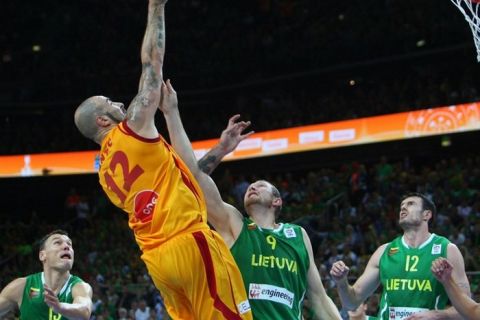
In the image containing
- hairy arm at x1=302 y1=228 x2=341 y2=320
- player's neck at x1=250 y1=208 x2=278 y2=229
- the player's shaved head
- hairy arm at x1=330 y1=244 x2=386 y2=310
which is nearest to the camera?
the player's shaved head

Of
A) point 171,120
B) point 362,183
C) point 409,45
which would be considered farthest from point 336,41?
point 171,120

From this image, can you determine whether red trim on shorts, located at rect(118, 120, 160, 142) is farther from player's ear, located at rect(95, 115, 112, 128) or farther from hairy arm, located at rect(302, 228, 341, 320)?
hairy arm, located at rect(302, 228, 341, 320)

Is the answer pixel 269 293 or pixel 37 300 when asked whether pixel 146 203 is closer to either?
pixel 269 293

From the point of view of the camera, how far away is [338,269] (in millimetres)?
6328

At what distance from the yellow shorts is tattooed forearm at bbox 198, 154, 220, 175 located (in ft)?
2.60

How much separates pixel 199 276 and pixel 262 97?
1993 cm

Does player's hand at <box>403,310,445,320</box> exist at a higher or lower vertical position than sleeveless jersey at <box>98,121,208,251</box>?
lower

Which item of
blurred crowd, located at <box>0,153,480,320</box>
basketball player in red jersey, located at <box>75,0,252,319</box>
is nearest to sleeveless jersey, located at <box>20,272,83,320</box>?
basketball player in red jersey, located at <box>75,0,252,319</box>

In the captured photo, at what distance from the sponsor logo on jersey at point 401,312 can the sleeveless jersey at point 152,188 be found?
2.50 m

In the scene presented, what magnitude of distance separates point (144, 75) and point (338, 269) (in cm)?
227

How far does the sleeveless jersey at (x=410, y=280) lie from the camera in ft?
22.2

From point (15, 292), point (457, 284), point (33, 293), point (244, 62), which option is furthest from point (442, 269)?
point (244, 62)

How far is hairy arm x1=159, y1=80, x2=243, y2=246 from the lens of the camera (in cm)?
532

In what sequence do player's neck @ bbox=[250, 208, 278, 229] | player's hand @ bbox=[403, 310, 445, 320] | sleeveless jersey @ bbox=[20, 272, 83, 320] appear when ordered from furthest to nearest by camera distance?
sleeveless jersey @ bbox=[20, 272, 83, 320], player's hand @ bbox=[403, 310, 445, 320], player's neck @ bbox=[250, 208, 278, 229]
